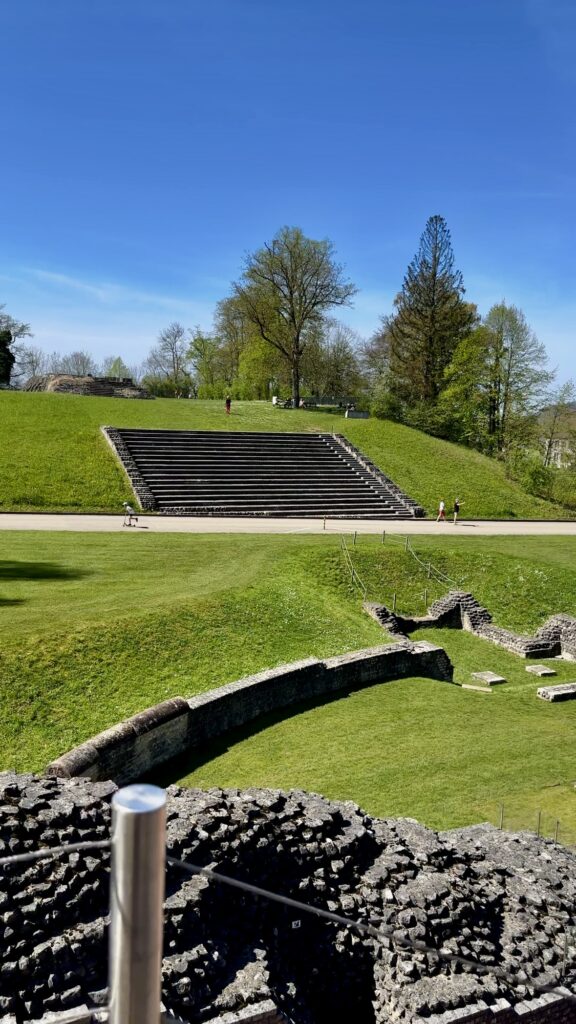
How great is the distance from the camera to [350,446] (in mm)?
39812

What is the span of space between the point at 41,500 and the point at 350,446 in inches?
728

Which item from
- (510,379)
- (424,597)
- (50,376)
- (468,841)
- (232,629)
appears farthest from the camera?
(50,376)

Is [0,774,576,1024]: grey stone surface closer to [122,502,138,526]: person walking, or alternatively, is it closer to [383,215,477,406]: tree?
[122,502,138,526]: person walking

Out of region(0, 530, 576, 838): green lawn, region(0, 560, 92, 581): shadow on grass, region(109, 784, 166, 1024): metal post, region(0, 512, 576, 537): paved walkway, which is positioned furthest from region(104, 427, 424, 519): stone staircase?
region(109, 784, 166, 1024): metal post

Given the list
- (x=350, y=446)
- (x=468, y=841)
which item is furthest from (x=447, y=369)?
(x=468, y=841)

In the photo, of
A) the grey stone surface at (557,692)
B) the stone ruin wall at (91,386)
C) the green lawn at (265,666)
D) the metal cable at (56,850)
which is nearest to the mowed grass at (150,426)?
the green lawn at (265,666)

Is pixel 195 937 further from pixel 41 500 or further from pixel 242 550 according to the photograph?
pixel 41 500

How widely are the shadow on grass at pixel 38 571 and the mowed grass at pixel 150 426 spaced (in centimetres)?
916

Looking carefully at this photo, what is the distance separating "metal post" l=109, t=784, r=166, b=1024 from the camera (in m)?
1.72

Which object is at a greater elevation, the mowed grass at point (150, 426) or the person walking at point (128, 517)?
the mowed grass at point (150, 426)

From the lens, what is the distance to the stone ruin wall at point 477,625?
19078 mm

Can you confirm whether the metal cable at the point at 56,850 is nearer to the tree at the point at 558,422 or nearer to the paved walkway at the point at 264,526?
the paved walkway at the point at 264,526

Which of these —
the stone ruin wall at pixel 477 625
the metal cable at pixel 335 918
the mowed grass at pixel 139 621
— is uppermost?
the metal cable at pixel 335 918

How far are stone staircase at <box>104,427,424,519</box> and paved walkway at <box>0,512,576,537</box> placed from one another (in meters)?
1.34
